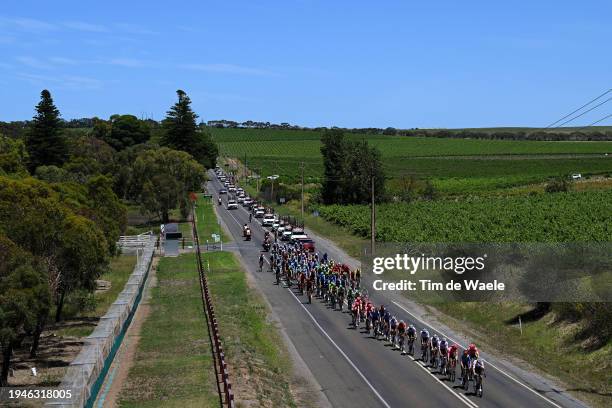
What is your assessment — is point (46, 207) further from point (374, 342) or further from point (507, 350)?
point (507, 350)

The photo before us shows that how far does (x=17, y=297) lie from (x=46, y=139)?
304 ft

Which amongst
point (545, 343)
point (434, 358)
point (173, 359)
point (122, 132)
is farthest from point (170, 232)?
point (122, 132)

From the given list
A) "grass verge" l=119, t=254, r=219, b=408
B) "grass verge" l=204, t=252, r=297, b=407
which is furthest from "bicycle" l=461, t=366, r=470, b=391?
"grass verge" l=119, t=254, r=219, b=408

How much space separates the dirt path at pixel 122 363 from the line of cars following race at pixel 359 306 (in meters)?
9.16

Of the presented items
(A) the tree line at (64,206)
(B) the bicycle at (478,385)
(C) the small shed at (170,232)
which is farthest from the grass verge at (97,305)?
(B) the bicycle at (478,385)

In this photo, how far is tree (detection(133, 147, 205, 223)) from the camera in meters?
96.4

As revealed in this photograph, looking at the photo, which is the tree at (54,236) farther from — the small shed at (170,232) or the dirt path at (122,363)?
the small shed at (170,232)

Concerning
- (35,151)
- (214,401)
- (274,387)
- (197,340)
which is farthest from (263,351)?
(35,151)

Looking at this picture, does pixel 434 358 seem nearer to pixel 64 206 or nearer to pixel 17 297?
pixel 17 297

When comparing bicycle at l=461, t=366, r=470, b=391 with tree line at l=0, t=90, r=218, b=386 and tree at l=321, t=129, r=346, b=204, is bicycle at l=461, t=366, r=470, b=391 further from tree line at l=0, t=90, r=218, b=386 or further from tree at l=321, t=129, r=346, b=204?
tree at l=321, t=129, r=346, b=204

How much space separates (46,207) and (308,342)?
1260cm

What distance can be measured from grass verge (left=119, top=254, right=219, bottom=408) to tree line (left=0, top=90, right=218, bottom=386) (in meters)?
3.78

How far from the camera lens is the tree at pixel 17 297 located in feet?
87.8

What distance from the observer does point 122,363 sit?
30578 mm
